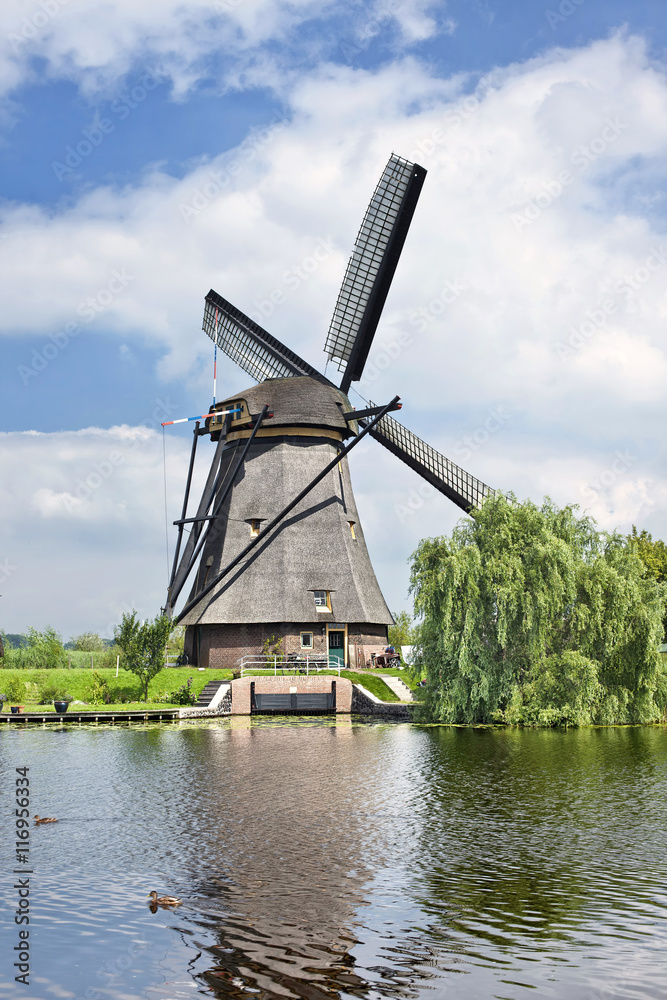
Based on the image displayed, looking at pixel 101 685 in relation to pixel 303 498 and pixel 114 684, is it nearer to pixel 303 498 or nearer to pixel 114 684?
pixel 114 684

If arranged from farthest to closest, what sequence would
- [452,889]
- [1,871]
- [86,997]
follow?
[1,871] < [452,889] < [86,997]

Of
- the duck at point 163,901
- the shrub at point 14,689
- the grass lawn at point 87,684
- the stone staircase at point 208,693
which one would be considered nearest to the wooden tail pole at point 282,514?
the grass lawn at point 87,684

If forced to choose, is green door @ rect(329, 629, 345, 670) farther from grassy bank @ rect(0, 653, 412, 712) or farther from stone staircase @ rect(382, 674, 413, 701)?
→ stone staircase @ rect(382, 674, 413, 701)

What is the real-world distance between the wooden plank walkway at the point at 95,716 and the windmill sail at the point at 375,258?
874 inches

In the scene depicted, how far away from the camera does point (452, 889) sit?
38.0ft

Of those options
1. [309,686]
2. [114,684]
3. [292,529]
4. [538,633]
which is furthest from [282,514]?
[538,633]

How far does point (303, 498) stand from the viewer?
155 feet

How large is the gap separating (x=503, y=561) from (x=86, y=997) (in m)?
26.9

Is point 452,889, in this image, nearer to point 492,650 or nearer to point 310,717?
point 492,650

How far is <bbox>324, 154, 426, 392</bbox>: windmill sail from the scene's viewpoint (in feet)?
153

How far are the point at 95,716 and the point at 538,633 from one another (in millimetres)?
17757

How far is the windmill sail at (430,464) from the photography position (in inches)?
1709

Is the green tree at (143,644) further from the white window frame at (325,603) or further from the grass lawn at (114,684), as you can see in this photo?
the white window frame at (325,603)

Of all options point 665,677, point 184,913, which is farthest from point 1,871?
point 665,677
